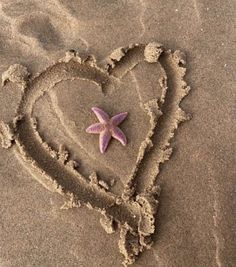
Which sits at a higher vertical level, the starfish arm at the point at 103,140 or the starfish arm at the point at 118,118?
the starfish arm at the point at 118,118

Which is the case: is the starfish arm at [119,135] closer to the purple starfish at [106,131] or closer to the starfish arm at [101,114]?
the purple starfish at [106,131]

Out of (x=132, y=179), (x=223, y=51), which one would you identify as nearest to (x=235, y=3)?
(x=223, y=51)

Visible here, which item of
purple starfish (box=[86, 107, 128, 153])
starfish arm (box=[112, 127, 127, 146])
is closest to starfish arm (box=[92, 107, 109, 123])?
purple starfish (box=[86, 107, 128, 153])

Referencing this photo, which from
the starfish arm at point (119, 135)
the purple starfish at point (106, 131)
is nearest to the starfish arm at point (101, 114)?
the purple starfish at point (106, 131)

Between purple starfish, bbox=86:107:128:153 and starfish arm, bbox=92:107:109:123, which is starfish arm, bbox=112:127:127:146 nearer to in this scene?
purple starfish, bbox=86:107:128:153

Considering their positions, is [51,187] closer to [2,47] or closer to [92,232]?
[92,232]
